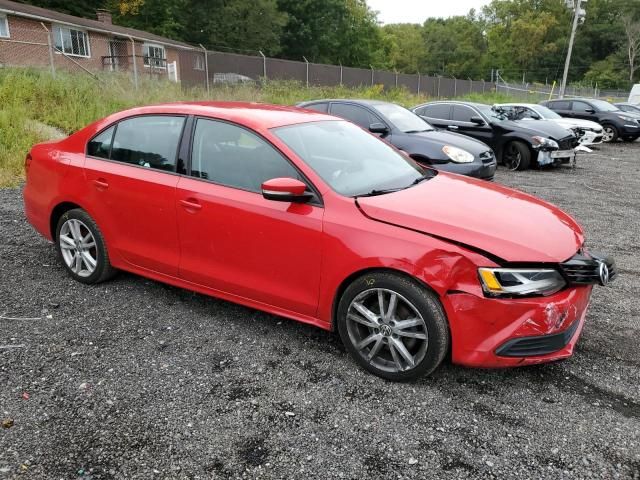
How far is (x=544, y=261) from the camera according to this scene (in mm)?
2859

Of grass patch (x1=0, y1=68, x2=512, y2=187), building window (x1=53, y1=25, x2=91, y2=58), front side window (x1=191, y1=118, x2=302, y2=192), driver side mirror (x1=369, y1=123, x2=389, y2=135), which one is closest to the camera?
front side window (x1=191, y1=118, x2=302, y2=192)

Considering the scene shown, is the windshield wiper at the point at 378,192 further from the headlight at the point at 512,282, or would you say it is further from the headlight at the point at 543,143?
the headlight at the point at 543,143

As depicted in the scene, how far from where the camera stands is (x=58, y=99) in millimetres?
11906

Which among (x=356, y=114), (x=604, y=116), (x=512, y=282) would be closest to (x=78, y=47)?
(x=356, y=114)

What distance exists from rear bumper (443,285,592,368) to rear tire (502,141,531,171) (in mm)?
9222

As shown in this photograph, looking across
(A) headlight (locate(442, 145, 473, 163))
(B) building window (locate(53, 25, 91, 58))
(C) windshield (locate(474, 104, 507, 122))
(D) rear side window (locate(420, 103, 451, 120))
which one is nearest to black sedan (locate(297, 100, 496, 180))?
(A) headlight (locate(442, 145, 473, 163))

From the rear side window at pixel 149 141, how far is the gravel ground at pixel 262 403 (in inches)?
44.8

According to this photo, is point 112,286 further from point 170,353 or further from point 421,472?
point 421,472

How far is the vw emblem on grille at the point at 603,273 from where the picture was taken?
298 centimetres

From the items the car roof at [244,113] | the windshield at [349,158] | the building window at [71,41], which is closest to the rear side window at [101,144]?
the car roof at [244,113]

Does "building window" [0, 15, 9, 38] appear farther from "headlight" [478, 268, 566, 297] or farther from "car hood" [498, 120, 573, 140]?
"headlight" [478, 268, 566, 297]

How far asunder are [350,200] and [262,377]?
1223 millimetres

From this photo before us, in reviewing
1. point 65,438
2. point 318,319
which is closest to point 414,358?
point 318,319

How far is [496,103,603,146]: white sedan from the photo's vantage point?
1385cm
